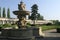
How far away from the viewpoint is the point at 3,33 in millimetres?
15031

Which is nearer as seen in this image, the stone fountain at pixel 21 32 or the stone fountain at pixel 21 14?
the stone fountain at pixel 21 32

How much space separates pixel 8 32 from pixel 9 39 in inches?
41.0

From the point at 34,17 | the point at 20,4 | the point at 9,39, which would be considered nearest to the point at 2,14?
the point at 34,17

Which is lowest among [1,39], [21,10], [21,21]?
[1,39]

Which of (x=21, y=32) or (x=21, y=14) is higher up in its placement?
(x=21, y=14)

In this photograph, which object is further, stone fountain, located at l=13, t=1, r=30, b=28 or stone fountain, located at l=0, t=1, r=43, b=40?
stone fountain, located at l=13, t=1, r=30, b=28

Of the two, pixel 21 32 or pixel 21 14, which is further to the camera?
pixel 21 14

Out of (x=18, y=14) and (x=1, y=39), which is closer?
(x=1, y=39)

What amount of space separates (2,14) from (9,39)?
6564 centimetres

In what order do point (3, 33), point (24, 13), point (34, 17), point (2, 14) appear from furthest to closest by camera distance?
point (2, 14), point (34, 17), point (24, 13), point (3, 33)

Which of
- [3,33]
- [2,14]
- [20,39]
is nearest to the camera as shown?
[20,39]

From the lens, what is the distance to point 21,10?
16.8 m

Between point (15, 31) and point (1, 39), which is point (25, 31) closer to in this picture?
point (15, 31)

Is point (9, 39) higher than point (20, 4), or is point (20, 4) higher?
point (20, 4)
